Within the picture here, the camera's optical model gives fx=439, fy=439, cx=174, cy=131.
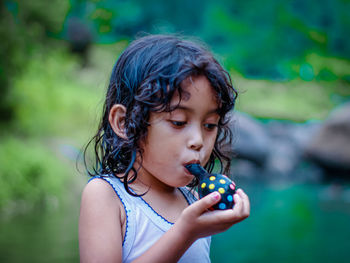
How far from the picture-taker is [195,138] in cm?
108

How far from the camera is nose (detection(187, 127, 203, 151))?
108cm

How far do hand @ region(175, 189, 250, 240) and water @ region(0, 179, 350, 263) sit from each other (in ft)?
7.87

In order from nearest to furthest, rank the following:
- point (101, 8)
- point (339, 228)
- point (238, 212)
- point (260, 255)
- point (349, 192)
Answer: point (238, 212) → point (260, 255) → point (339, 228) → point (349, 192) → point (101, 8)

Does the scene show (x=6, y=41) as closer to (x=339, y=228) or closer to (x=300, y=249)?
(x=300, y=249)

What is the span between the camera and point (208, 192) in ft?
3.42

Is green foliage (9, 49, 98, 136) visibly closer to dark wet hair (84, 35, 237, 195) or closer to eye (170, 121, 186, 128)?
dark wet hair (84, 35, 237, 195)

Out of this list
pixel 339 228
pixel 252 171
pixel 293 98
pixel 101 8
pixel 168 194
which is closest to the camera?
pixel 168 194

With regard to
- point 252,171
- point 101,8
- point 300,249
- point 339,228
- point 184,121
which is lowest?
point 252,171

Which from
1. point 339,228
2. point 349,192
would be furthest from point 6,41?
point 349,192

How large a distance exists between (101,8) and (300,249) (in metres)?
11.9

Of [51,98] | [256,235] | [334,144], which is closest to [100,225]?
[256,235]

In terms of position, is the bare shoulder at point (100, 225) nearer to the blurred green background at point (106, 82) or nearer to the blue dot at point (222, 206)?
the blue dot at point (222, 206)

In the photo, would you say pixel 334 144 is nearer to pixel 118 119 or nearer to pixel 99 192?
pixel 118 119

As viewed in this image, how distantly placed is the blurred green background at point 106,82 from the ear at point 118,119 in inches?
17.1
